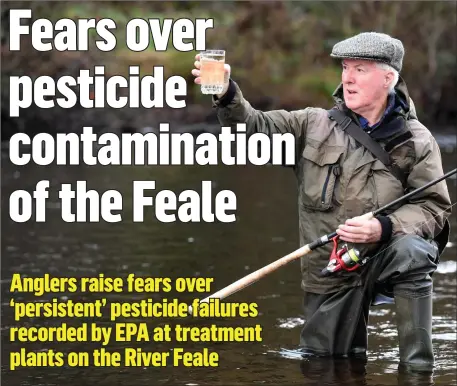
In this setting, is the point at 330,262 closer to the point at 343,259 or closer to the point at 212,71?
the point at 343,259

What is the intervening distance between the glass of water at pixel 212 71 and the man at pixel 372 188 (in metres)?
0.14

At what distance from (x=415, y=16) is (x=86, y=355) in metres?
31.8

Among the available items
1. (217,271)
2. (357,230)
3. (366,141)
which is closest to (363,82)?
(366,141)

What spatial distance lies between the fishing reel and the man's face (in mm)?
724

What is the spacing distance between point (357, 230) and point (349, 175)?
0.38 meters

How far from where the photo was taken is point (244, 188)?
1672 cm

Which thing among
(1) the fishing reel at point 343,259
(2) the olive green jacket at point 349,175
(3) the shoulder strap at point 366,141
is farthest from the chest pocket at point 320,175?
(1) the fishing reel at point 343,259

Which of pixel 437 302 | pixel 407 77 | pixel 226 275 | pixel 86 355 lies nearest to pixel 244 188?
pixel 226 275

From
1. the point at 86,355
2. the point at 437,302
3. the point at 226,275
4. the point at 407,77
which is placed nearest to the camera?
the point at 86,355

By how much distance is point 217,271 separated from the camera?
955cm

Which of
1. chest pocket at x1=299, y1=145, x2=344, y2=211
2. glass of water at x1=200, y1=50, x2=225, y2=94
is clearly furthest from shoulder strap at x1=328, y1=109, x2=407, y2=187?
glass of water at x1=200, y1=50, x2=225, y2=94

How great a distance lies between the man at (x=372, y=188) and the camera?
19.3 ft

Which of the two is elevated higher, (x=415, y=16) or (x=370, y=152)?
(x=415, y=16)

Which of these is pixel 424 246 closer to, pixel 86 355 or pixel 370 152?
pixel 370 152
